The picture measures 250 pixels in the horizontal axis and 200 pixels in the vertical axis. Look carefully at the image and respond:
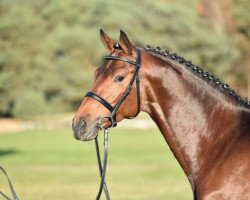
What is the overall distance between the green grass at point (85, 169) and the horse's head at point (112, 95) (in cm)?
1035

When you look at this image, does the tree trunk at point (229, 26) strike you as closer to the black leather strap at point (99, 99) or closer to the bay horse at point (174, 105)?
the bay horse at point (174, 105)

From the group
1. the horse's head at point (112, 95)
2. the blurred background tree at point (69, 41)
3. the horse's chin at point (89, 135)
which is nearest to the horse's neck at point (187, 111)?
the horse's head at point (112, 95)

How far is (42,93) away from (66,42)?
16.4 feet

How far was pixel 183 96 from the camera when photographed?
5594 millimetres

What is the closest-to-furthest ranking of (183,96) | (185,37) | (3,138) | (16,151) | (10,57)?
(183,96) → (16,151) → (3,138) → (10,57) → (185,37)

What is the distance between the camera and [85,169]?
24.3 meters

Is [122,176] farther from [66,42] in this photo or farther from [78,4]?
[78,4]

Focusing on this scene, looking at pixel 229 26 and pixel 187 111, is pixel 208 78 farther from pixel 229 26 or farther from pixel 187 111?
pixel 229 26

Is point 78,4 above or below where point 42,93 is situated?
above

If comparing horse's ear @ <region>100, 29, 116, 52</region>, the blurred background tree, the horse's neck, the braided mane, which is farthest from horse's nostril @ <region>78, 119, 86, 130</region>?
the blurred background tree

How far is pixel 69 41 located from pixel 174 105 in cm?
5283

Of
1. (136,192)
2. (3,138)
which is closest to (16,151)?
(3,138)

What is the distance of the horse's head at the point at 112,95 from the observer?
5.41 meters

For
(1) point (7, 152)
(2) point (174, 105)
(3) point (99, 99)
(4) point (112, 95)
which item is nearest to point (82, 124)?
(3) point (99, 99)
